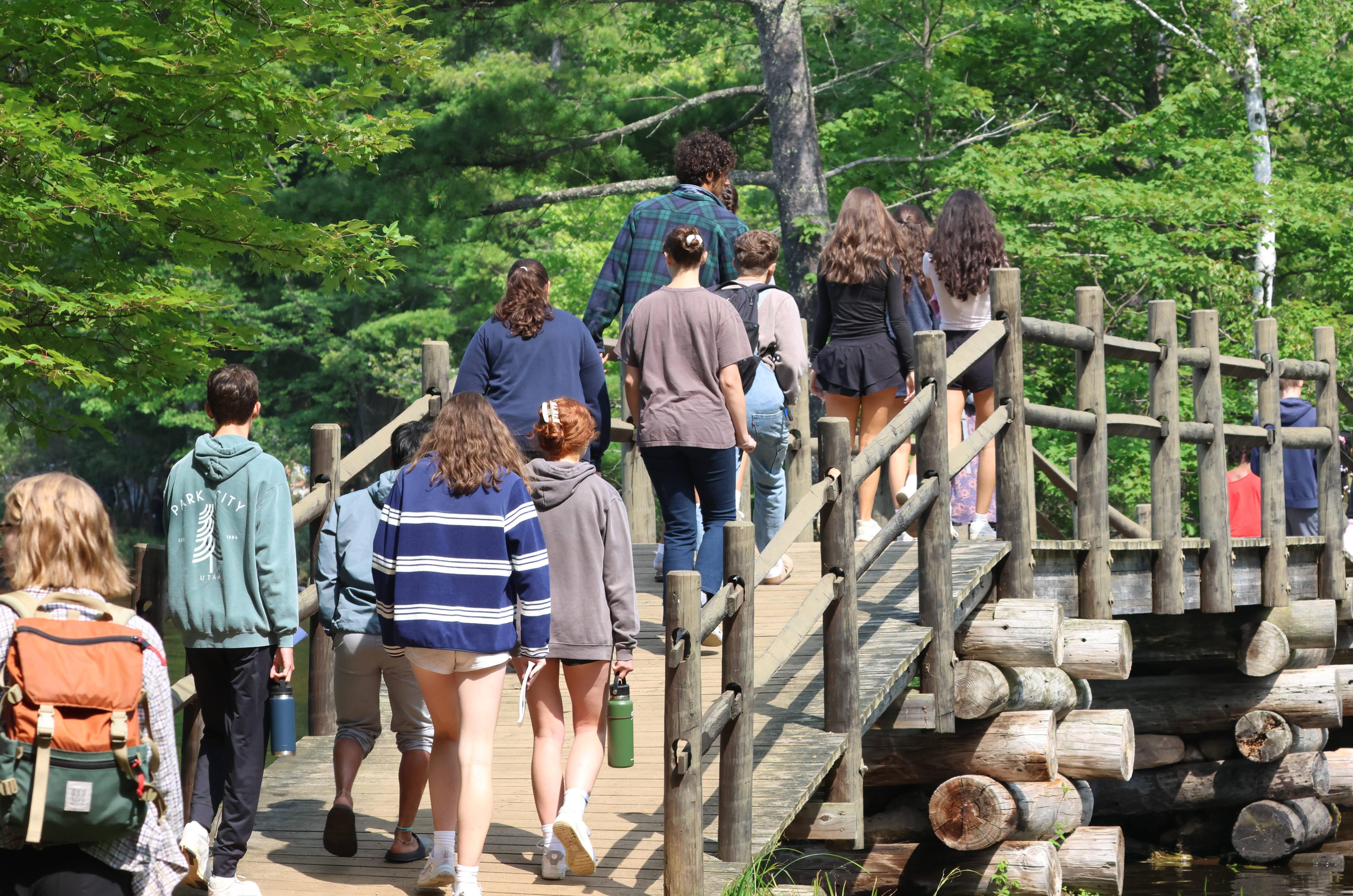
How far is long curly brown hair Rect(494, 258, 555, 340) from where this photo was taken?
6.26 meters

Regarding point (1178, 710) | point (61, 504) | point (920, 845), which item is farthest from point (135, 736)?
point (1178, 710)

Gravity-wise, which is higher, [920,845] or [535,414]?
[535,414]

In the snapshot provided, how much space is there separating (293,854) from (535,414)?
2030 mm

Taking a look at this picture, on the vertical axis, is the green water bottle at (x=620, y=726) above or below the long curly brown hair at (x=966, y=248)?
below

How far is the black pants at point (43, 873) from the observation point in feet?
11.0

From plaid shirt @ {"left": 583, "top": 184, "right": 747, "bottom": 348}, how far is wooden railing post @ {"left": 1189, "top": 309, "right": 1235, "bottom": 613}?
346 cm

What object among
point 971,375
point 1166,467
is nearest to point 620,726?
point 971,375

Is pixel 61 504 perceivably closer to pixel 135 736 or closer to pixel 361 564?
pixel 135 736

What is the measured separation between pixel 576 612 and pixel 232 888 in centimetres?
150

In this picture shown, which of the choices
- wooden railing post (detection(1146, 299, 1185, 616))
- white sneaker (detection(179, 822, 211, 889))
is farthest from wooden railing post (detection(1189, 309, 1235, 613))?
white sneaker (detection(179, 822, 211, 889))

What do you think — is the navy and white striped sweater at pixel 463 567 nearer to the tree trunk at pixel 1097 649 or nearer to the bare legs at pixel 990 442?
the bare legs at pixel 990 442

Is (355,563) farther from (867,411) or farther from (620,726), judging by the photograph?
(867,411)

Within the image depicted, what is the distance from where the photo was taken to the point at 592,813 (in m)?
5.78

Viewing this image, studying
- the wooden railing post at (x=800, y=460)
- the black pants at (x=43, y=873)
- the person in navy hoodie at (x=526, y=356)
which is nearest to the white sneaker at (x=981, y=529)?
the wooden railing post at (x=800, y=460)
